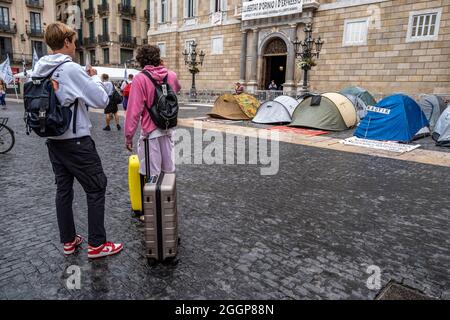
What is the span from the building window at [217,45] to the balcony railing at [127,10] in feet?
64.0

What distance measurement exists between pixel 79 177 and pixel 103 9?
4400 centimetres

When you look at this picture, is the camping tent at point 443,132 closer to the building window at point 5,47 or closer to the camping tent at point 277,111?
the camping tent at point 277,111

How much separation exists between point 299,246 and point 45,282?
233 centimetres

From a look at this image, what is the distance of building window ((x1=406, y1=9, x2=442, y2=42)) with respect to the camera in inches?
640

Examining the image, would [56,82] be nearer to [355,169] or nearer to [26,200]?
[26,200]

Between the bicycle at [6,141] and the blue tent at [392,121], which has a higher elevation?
the blue tent at [392,121]

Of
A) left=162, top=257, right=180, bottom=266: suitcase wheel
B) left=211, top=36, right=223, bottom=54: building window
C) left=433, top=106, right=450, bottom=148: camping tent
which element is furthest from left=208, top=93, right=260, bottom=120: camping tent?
left=211, top=36, right=223, bottom=54: building window

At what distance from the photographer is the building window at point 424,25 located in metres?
16.2

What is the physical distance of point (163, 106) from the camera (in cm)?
334

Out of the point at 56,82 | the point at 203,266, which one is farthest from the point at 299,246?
the point at 56,82

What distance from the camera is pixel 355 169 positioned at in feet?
21.6

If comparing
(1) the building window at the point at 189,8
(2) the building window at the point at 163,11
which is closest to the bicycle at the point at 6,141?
(1) the building window at the point at 189,8

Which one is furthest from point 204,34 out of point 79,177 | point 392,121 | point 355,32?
point 79,177

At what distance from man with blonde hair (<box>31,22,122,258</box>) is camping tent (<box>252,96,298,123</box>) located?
1099 centimetres
